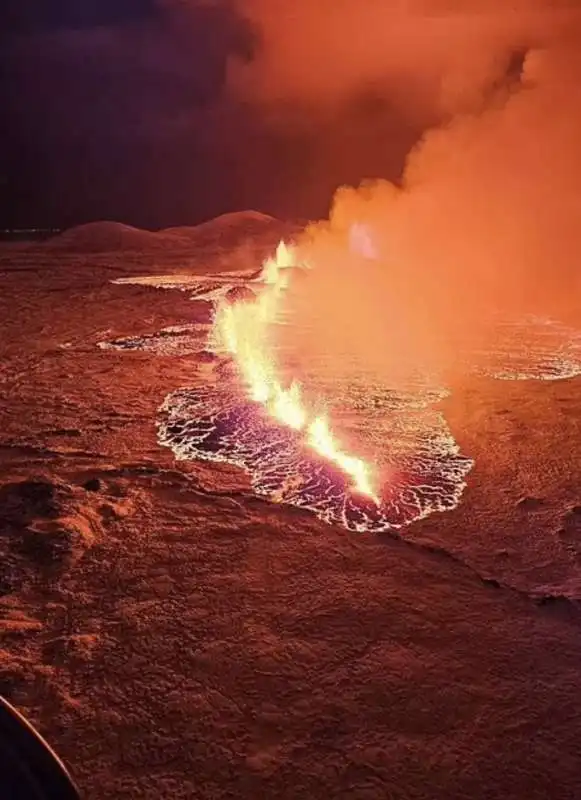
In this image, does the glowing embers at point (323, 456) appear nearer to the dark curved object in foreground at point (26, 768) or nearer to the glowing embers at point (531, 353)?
the glowing embers at point (531, 353)

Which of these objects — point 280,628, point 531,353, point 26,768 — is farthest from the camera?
point 531,353

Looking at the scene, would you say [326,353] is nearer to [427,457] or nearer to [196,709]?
[427,457]

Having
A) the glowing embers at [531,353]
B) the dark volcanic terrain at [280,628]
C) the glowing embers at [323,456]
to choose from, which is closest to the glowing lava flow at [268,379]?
the glowing embers at [323,456]

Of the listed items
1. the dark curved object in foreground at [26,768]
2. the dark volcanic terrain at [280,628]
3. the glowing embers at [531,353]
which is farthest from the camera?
the glowing embers at [531,353]

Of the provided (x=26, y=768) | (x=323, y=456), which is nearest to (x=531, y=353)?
(x=323, y=456)

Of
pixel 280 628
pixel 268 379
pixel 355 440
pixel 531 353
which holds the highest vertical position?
pixel 531 353

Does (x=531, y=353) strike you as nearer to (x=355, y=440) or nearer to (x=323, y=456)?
(x=355, y=440)
